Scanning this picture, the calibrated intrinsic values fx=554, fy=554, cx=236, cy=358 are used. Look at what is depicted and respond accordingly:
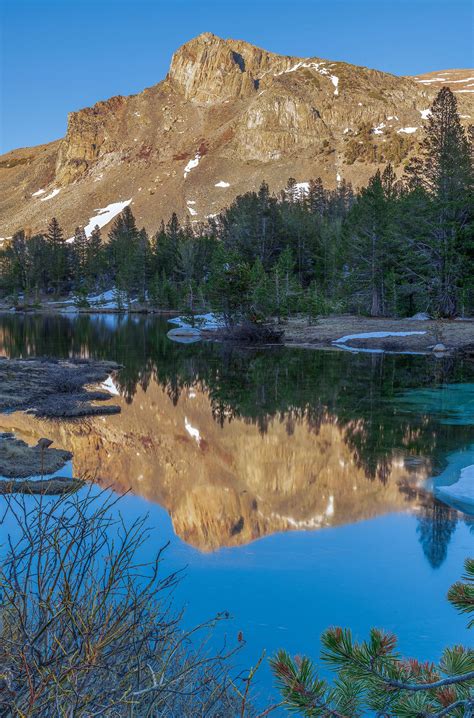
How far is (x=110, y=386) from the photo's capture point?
21.9 meters

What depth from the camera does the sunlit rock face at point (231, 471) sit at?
9.08 meters

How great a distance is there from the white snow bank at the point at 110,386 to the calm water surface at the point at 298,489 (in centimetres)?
34

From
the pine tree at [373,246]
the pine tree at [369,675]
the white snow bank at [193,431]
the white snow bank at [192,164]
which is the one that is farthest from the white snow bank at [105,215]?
the pine tree at [369,675]

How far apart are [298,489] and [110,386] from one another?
43.1 ft

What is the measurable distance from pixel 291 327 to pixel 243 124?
159161 mm

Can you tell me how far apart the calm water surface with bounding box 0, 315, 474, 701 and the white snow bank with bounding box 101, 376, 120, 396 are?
1.13 ft

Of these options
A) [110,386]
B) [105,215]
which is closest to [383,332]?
[110,386]

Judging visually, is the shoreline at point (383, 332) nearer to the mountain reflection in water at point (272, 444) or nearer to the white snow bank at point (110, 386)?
the mountain reflection in water at point (272, 444)

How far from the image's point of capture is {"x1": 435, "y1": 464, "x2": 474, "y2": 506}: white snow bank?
946 cm

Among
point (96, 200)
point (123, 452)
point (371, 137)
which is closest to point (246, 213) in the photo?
point (123, 452)

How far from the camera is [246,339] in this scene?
39.8 meters

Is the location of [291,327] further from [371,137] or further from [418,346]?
[371,137]

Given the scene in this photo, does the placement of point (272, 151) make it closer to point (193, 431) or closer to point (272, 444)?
point (193, 431)

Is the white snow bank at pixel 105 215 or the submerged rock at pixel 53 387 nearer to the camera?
the submerged rock at pixel 53 387
